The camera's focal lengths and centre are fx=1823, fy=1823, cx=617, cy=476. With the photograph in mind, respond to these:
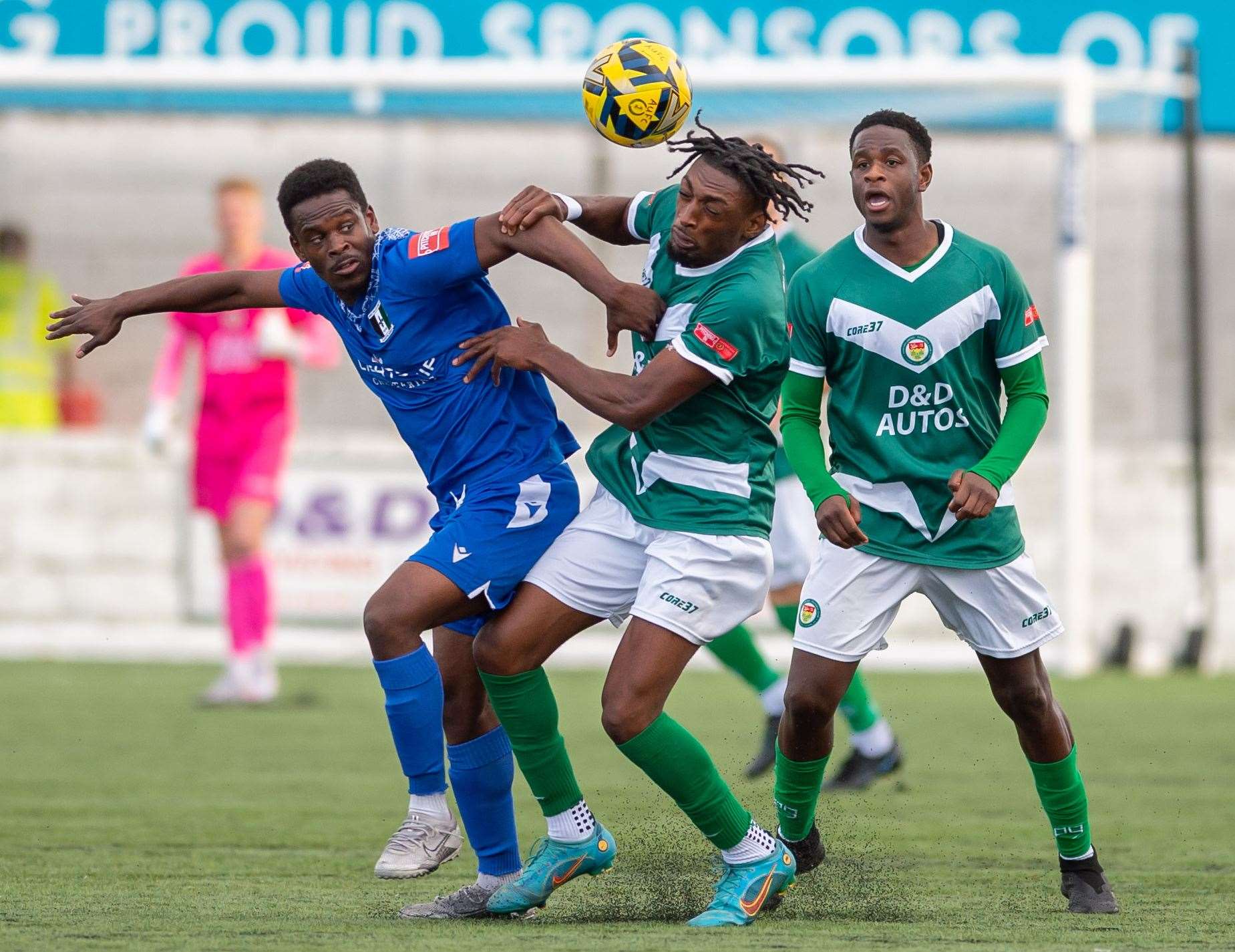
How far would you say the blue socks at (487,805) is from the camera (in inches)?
183

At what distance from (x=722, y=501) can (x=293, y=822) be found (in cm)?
229

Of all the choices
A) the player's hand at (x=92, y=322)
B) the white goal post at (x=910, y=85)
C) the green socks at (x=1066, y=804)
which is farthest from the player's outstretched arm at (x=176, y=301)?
the white goal post at (x=910, y=85)

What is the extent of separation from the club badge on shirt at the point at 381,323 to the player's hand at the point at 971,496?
148 centimetres

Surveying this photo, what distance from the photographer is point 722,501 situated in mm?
4465

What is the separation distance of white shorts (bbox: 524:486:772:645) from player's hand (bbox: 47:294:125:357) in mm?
1347

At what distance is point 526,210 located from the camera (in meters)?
4.49

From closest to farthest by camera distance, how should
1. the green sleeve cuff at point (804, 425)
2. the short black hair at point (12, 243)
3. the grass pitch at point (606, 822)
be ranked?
the grass pitch at point (606, 822) < the green sleeve cuff at point (804, 425) < the short black hair at point (12, 243)

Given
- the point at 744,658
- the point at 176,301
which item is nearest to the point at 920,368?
the point at 176,301

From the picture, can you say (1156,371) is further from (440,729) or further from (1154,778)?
(440,729)

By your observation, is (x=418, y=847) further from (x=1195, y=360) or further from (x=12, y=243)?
(x=12, y=243)

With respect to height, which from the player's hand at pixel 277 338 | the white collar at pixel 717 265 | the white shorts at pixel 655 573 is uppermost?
the white collar at pixel 717 265

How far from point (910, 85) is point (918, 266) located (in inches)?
277

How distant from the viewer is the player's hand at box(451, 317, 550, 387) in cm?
444

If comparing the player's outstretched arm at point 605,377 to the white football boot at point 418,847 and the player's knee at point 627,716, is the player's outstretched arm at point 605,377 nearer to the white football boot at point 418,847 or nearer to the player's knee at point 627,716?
the player's knee at point 627,716
